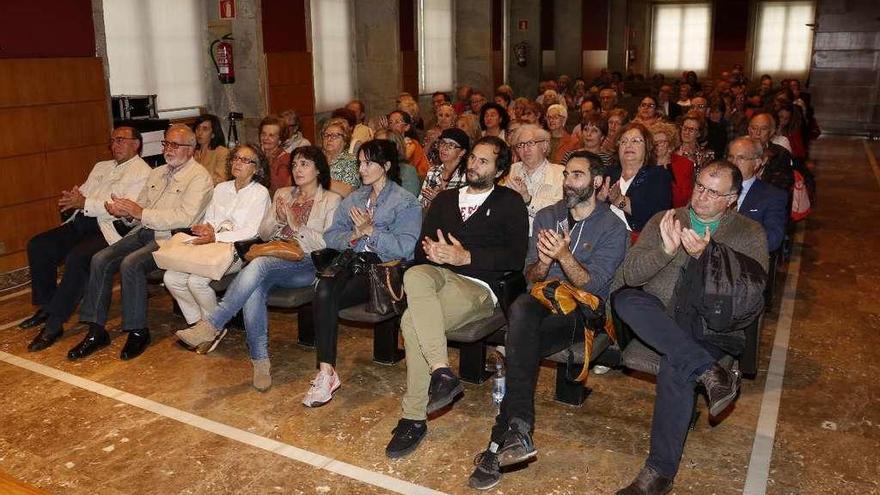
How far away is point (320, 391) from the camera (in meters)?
4.12

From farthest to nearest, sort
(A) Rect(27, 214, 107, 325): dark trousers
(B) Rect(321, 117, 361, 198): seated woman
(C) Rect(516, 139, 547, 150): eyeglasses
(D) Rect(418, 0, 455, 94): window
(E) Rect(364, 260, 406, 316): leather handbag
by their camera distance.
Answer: (D) Rect(418, 0, 455, 94): window, (B) Rect(321, 117, 361, 198): seated woman, (A) Rect(27, 214, 107, 325): dark trousers, (C) Rect(516, 139, 547, 150): eyeglasses, (E) Rect(364, 260, 406, 316): leather handbag

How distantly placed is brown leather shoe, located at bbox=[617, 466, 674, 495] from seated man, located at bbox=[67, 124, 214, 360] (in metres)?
3.15

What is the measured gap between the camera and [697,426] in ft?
12.6

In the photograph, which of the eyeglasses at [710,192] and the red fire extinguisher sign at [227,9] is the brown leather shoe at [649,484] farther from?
the red fire extinguisher sign at [227,9]

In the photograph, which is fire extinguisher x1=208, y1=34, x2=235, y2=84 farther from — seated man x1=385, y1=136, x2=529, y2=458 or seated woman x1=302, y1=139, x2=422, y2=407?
seated man x1=385, y1=136, x2=529, y2=458

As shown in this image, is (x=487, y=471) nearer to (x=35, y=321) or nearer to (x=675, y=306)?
(x=675, y=306)

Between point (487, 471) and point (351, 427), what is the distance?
0.84 meters

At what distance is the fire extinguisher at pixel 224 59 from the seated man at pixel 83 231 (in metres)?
3.86

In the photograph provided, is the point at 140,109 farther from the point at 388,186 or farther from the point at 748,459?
the point at 748,459

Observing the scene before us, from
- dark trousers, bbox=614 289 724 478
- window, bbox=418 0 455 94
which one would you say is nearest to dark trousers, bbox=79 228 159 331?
dark trousers, bbox=614 289 724 478

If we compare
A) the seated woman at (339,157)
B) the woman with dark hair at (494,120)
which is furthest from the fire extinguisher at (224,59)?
the seated woman at (339,157)

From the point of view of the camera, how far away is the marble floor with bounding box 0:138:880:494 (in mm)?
3424

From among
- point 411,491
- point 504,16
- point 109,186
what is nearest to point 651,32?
point 504,16

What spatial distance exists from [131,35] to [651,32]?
827 inches
